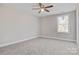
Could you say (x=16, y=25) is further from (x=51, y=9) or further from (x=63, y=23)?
(x=63, y=23)

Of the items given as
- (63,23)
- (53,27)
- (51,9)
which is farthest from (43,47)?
(51,9)

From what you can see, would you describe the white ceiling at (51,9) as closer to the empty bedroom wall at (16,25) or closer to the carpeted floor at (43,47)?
the empty bedroom wall at (16,25)

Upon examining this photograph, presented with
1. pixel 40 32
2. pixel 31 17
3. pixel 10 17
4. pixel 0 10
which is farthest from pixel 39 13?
pixel 0 10

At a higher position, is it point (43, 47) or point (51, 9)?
point (51, 9)

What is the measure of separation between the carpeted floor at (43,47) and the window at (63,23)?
30cm

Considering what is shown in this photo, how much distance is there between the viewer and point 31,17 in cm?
235

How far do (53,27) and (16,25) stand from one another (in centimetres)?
93

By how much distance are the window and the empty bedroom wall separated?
0.55 m

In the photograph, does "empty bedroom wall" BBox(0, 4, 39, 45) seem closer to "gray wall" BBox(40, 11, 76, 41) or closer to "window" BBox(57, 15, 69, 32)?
"gray wall" BBox(40, 11, 76, 41)

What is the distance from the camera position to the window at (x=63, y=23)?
2248mm

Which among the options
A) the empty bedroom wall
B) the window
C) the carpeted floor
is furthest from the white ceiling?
the carpeted floor

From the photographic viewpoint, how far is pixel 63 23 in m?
2.28

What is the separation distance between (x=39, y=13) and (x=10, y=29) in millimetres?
797

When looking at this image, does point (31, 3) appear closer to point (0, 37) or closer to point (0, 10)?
point (0, 10)
